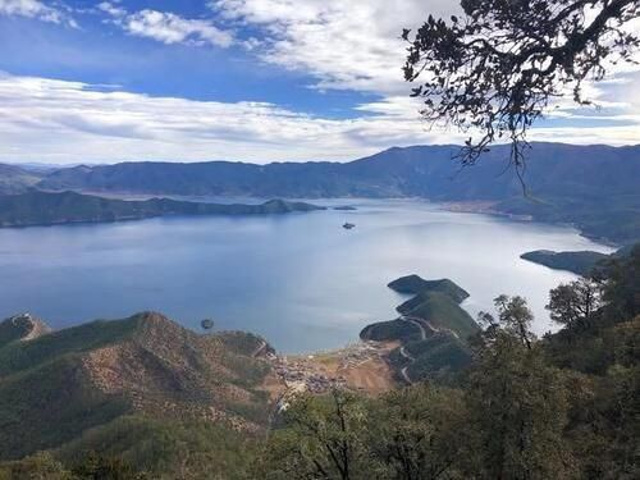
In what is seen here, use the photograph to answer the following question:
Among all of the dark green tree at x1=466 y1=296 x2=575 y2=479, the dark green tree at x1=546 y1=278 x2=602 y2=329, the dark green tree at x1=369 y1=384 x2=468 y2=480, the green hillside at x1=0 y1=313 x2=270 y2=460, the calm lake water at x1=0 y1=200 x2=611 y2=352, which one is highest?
the dark green tree at x1=466 y1=296 x2=575 y2=479

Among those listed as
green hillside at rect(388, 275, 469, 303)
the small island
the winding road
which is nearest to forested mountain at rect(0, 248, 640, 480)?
the small island

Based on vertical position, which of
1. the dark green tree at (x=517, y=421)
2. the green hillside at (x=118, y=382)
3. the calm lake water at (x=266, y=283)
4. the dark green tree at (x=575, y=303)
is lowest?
the calm lake water at (x=266, y=283)

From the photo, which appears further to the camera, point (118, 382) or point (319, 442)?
point (118, 382)

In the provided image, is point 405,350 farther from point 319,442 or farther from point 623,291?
point 319,442

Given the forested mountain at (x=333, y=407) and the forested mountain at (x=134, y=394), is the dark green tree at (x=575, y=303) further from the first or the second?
the forested mountain at (x=134, y=394)

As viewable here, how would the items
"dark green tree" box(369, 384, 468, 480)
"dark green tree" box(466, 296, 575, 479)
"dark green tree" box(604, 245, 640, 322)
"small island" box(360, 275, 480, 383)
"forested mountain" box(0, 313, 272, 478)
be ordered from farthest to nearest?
1. "small island" box(360, 275, 480, 383)
2. "forested mountain" box(0, 313, 272, 478)
3. "dark green tree" box(604, 245, 640, 322)
4. "dark green tree" box(369, 384, 468, 480)
5. "dark green tree" box(466, 296, 575, 479)

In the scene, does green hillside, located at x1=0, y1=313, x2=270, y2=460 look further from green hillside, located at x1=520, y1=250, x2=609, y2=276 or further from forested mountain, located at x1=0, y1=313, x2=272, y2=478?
green hillside, located at x1=520, y1=250, x2=609, y2=276

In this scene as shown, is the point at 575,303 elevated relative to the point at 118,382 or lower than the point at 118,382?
elevated

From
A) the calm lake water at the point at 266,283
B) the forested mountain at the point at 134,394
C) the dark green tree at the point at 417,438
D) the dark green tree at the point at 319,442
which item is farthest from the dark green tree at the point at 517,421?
the calm lake water at the point at 266,283

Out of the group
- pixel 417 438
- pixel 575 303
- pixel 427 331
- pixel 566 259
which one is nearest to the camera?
pixel 417 438

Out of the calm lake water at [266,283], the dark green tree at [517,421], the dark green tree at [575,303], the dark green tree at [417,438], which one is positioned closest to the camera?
the dark green tree at [517,421]


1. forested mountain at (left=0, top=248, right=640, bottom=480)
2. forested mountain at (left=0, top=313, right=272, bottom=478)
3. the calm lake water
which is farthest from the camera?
the calm lake water

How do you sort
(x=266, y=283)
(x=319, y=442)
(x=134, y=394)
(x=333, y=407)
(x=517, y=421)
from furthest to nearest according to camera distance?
(x=266, y=283) → (x=134, y=394) → (x=333, y=407) → (x=319, y=442) → (x=517, y=421)

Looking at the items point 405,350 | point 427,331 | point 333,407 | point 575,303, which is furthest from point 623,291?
point 427,331
